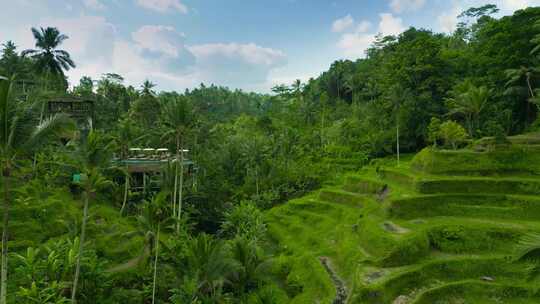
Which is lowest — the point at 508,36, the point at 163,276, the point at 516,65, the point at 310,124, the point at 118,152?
the point at 163,276

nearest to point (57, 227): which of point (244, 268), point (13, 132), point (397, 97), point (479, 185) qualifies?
point (244, 268)

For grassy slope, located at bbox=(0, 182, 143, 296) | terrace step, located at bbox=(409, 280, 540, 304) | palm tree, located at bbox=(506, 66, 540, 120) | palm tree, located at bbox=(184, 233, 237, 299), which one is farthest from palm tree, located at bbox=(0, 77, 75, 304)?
palm tree, located at bbox=(506, 66, 540, 120)

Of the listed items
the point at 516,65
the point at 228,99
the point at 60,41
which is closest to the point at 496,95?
the point at 516,65

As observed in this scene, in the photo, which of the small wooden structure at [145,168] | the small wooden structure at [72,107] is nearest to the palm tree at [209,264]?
the small wooden structure at [145,168]

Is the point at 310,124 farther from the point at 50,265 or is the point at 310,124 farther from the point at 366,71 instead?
the point at 50,265

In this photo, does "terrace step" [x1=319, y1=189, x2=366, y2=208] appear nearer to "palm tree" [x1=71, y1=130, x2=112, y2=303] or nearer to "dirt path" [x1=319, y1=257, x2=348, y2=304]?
"dirt path" [x1=319, y1=257, x2=348, y2=304]

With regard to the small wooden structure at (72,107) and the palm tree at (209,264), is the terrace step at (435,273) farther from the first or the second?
the small wooden structure at (72,107)
